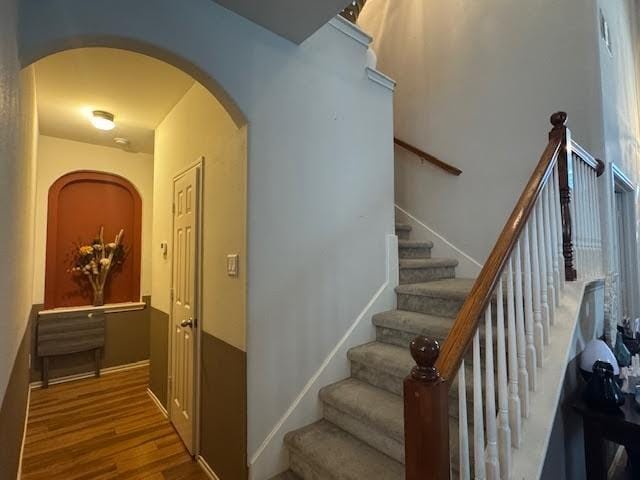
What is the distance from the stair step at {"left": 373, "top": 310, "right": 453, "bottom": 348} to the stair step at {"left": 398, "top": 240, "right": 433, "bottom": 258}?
658 millimetres

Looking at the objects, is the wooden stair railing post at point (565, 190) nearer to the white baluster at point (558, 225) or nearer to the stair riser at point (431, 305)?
the white baluster at point (558, 225)

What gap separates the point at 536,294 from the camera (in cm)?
141

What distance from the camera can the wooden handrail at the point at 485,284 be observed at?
0.92m

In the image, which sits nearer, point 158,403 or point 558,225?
point 558,225

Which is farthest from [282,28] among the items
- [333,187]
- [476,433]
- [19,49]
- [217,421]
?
[217,421]

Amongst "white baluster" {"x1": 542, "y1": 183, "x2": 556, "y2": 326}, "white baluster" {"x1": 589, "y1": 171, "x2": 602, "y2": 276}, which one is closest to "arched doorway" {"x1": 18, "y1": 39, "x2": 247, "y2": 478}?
"white baluster" {"x1": 542, "y1": 183, "x2": 556, "y2": 326}

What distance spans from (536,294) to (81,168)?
472cm

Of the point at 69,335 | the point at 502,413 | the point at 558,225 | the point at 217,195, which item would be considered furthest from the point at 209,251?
the point at 69,335

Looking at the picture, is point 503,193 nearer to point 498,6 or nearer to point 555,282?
point 555,282

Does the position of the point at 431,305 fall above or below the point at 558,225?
below

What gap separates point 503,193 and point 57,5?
298 cm

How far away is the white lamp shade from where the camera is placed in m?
1.58

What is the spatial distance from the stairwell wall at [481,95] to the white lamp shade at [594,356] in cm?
116

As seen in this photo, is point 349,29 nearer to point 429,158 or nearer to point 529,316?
point 429,158
